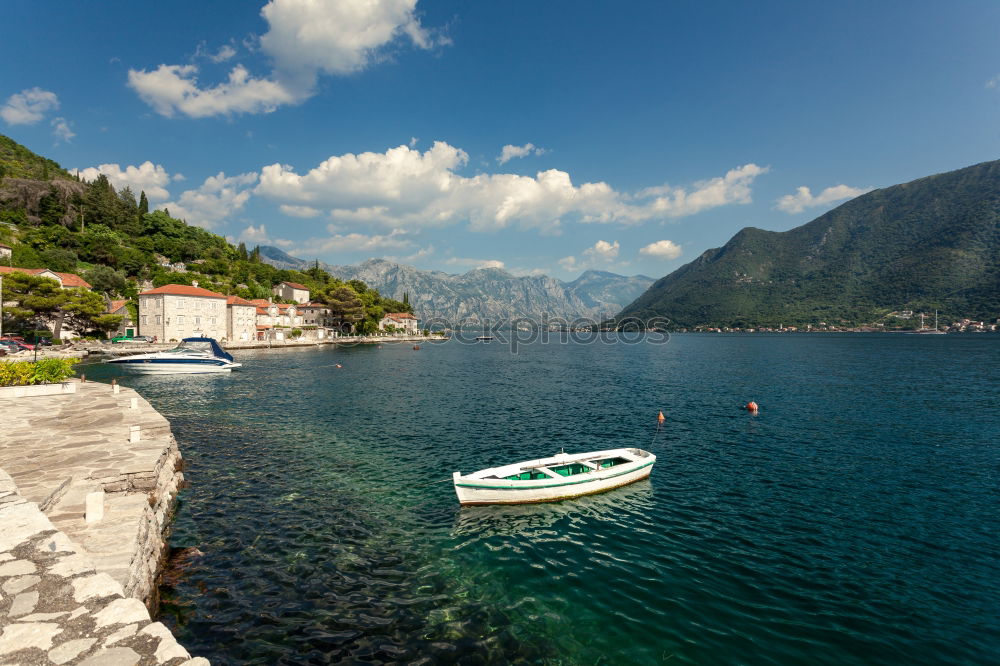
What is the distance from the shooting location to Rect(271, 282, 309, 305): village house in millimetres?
147000

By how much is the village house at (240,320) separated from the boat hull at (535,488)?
10663cm

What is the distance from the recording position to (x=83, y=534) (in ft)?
33.9

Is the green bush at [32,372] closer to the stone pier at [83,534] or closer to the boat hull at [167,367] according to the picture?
the stone pier at [83,534]

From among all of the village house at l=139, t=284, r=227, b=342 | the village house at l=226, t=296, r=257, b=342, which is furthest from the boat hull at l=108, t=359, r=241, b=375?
the village house at l=226, t=296, r=257, b=342

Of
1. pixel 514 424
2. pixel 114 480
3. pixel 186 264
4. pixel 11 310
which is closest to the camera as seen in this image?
pixel 114 480

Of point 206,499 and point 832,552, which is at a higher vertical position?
point 206,499

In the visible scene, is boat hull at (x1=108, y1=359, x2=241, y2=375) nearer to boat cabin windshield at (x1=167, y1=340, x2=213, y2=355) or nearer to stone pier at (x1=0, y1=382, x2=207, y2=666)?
boat cabin windshield at (x1=167, y1=340, x2=213, y2=355)

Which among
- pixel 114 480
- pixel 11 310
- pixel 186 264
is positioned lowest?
pixel 114 480

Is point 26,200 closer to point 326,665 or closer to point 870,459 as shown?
point 326,665

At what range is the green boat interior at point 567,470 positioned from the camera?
776 inches

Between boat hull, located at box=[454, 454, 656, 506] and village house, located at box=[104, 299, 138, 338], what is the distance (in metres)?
103

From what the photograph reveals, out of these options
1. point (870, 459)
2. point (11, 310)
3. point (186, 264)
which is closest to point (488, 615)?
point (870, 459)

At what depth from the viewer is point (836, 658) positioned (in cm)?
1024

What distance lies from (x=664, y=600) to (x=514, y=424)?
21.5 m
